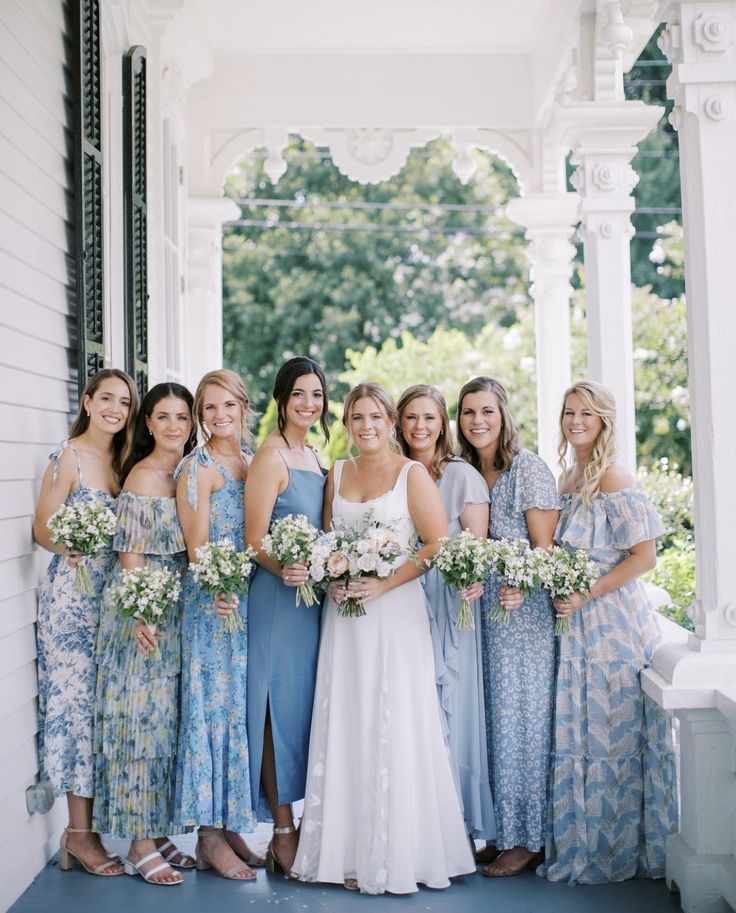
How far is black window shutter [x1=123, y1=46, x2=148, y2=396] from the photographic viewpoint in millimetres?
5691

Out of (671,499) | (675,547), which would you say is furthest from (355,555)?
(675,547)

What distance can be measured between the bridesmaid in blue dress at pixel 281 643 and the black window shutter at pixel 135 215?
1.94m

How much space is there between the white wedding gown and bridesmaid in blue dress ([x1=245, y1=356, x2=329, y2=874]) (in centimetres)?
12

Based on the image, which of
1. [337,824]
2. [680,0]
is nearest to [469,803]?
[337,824]

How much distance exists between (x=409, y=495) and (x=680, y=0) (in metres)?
2.01

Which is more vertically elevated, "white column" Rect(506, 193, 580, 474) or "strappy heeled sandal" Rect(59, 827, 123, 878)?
"white column" Rect(506, 193, 580, 474)

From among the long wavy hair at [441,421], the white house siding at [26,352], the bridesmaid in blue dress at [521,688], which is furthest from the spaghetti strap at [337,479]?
the white house siding at [26,352]

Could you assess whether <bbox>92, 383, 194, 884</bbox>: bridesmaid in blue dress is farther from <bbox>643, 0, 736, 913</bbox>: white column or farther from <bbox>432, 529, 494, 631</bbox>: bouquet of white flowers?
<bbox>643, 0, 736, 913</bbox>: white column

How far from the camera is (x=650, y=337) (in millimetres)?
14742

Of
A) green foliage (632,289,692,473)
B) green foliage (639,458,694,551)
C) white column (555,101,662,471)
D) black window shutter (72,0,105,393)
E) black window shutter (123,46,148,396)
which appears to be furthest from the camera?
green foliage (632,289,692,473)

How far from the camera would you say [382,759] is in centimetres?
380

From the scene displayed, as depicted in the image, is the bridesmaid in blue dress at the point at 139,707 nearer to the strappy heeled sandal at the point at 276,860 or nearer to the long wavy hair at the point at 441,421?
the strappy heeled sandal at the point at 276,860

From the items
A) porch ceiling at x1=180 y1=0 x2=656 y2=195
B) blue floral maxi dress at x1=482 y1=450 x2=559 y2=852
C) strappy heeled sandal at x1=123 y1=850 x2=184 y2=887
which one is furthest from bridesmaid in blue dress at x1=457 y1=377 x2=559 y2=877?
porch ceiling at x1=180 y1=0 x2=656 y2=195

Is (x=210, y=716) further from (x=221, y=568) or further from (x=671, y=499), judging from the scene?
(x=671, y=499)
